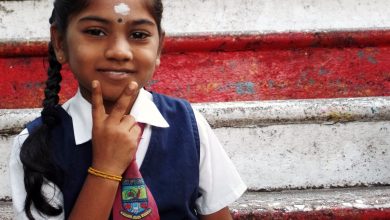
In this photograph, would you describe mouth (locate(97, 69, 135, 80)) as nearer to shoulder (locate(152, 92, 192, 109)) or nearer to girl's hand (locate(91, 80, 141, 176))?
girl's hand (locate(91, 80, 141, 176))

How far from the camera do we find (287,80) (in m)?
1.56

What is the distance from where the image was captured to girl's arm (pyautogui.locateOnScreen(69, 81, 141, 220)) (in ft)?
2.88

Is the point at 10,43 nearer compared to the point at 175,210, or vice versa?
the point at 175,210

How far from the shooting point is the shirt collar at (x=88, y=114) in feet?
3.17

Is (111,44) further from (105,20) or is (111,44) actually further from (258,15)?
(258,15)

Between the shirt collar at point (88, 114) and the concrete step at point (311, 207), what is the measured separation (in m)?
0.31

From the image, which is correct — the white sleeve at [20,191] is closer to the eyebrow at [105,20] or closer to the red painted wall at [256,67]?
the eyebrow at [105,20]

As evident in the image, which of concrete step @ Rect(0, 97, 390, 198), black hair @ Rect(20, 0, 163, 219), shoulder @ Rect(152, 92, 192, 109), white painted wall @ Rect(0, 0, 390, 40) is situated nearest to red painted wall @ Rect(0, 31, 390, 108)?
concrete step @ Rect(0, 97, 390, 198)

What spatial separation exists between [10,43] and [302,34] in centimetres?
90

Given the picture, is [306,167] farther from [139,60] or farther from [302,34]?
[139,60]

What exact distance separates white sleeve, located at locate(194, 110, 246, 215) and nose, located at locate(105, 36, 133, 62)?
222 mm

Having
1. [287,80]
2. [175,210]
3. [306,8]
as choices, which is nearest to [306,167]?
[287,80]

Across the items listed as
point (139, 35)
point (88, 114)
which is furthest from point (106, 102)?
point (139, 35)

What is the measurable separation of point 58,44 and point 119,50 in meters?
0.18
